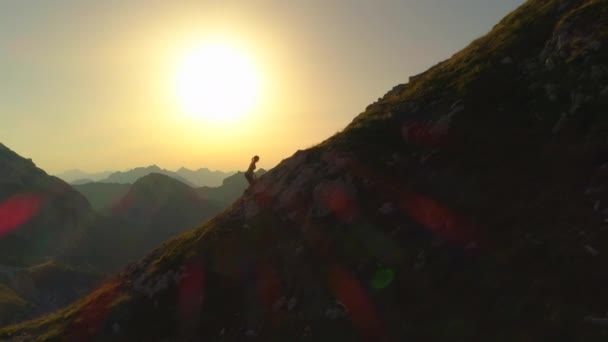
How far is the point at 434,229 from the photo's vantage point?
2980 centimetres

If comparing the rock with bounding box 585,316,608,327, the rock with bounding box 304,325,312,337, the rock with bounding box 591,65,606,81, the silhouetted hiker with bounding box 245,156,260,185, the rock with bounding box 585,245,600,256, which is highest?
the silhouetted hiker with bounding box 245,156,260,185

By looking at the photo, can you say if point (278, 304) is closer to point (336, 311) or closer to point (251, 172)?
point (336, 311)

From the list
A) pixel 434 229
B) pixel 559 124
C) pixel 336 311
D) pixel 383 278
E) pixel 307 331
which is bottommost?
pixel 307 331

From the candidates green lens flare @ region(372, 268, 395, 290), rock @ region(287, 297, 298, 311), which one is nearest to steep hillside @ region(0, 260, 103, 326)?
rock @ region(287, 297, 298, 311)

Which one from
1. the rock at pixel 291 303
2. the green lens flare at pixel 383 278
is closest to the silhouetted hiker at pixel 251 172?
the rock at pixel 291 303

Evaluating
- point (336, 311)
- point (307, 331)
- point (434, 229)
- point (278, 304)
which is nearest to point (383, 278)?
point (336, 311)

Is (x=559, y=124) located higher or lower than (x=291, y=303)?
higher

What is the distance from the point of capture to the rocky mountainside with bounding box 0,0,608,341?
21.3 metres

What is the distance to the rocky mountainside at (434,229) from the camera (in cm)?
2131

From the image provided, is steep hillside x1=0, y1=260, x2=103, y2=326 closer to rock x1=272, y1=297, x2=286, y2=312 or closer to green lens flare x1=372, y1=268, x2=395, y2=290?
rock x1=272, y1=297, x2=286, y2=312

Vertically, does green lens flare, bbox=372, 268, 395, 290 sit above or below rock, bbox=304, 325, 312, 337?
above

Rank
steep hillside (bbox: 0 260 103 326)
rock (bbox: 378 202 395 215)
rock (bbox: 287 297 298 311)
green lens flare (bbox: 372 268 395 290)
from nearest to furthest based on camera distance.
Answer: green lens flare (bbox: 372 268 395 290)
rock (bbox: 287 297 298 311)
rock (bbox: 378 202 395 215)
steep hillside (bbox: 0 260 103 326)

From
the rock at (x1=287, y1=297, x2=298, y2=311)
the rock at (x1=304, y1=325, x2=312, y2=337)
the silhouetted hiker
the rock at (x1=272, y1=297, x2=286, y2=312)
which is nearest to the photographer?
the rock at (x1=304, y1=325, x2=312, y2=337)

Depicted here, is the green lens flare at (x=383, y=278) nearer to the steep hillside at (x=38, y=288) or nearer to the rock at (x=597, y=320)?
the rock at (x=597, y=320)
